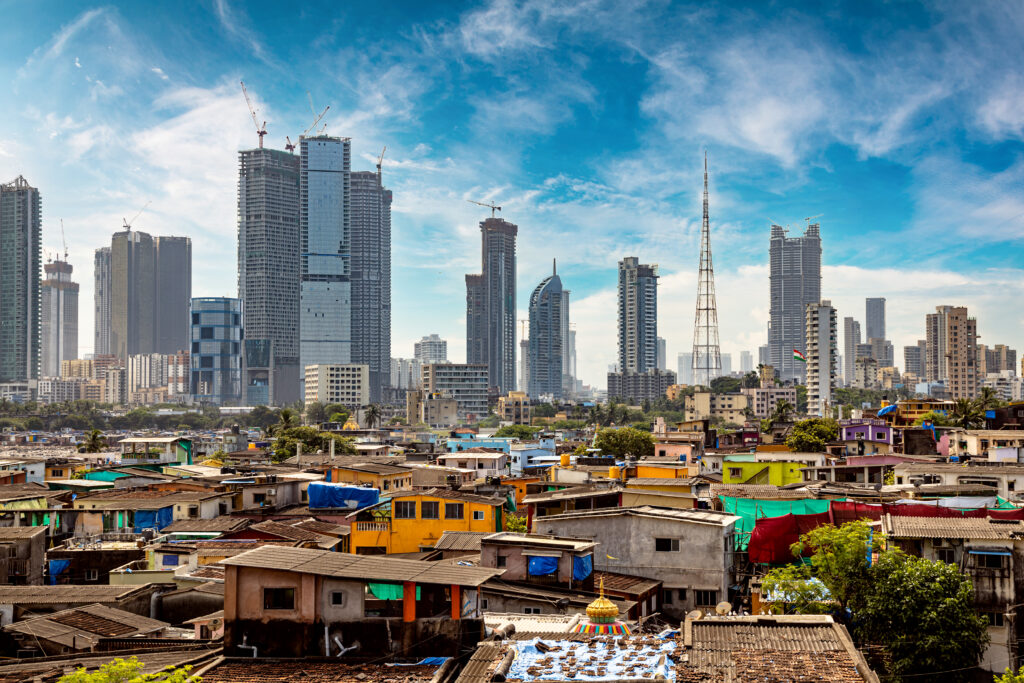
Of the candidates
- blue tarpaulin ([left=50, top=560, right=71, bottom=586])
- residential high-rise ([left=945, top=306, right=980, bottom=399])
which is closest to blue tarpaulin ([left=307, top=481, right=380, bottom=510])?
blue tarpaulin ([left=50, top=560, right=71, bottom=586])

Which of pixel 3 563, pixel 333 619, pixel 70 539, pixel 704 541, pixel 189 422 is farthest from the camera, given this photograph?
pixel 189 422

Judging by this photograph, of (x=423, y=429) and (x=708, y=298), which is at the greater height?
(x=708, y=298)

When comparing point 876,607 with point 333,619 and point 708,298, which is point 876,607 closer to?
point 333,619

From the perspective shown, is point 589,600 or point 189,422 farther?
point 189,422

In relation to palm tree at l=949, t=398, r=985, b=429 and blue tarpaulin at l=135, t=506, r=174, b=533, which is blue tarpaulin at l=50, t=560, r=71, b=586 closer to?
blue tarpaulin at l=135, t=506, r=174, b=533

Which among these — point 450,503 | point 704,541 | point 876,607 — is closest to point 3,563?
point 450,503

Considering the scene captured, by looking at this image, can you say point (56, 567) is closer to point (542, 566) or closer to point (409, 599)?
point (542, 566)
